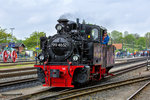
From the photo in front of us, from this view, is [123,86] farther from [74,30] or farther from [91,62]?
[74,30]

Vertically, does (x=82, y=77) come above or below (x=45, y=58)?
below

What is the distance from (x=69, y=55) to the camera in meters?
9.11

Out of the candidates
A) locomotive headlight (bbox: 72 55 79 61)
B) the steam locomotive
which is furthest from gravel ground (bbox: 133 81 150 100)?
locomotive headlight (bbox: 72 55 79 61)

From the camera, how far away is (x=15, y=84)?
10.5m

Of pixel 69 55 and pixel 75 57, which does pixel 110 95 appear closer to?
pixel 75 57

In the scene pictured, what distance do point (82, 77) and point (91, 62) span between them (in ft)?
3.52

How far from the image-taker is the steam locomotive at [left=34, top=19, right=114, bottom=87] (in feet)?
28.9

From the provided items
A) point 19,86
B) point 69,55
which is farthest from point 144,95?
point 19,86

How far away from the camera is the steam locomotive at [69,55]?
882cm

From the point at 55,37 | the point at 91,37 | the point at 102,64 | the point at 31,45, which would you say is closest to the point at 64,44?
the point at 55,37

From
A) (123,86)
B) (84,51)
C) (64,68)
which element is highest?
(84,51)

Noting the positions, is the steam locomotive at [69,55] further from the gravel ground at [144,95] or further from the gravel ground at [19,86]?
the gravel ground at [144,95]

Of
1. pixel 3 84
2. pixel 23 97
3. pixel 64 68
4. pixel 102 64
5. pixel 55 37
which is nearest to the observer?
pixel 23 97

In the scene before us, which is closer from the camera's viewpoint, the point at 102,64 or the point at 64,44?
the point at 64,44
